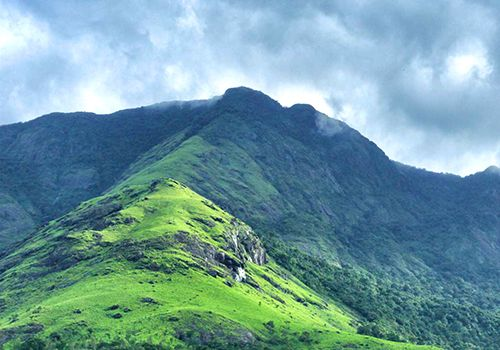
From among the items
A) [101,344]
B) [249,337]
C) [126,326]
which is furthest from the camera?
[249,337]

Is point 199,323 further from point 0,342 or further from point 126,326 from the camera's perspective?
point 0,342

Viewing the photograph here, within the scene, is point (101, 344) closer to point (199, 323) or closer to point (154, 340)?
point (154, 340)

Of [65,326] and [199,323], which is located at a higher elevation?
[199,323]

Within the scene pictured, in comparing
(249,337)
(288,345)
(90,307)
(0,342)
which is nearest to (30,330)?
(0,342)

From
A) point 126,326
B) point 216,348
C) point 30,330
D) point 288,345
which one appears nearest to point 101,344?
point 126,326

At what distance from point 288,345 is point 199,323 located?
3237 centimetres

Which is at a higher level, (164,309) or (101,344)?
(164,309)

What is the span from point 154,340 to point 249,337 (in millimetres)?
36109

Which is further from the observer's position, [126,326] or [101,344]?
[126,326]

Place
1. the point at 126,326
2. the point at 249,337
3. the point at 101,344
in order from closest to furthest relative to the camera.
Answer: the point at 101,344 → the point at 126,326 → the point at 249,337

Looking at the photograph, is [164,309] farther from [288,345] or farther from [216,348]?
[288,345]

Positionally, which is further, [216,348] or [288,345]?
[288,345]

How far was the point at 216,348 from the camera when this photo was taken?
18450cm

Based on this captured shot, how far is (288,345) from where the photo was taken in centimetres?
19925
